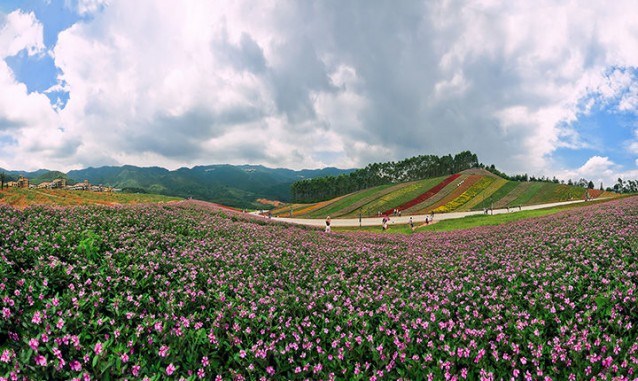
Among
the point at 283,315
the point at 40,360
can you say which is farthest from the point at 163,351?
the point at 283,315

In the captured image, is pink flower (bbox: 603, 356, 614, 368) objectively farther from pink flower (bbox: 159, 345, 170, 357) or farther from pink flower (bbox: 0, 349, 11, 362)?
pink flower (bbox: 0, 349, 11, 362)

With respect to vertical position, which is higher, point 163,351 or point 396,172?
point 396,172

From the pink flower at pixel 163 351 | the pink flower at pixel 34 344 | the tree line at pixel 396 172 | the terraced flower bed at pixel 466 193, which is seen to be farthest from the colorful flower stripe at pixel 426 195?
the pink flower at pixel 34 344

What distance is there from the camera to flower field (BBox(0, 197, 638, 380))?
4.98m

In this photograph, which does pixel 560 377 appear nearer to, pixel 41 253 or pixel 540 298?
pixel 540 298

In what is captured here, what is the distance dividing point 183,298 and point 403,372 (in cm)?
461

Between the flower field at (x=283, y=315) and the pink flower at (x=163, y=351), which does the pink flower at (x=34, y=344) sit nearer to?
the flower field at (x=283, y=315)

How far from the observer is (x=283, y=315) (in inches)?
255

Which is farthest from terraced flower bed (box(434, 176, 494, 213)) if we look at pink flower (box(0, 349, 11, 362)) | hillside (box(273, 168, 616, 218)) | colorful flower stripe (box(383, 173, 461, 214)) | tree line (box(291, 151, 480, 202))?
pink flower (box(0, 349, 11, 362))

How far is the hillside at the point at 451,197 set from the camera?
256ft

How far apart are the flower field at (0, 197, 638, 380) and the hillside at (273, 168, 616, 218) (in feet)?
218

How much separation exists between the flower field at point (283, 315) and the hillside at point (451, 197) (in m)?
66.4

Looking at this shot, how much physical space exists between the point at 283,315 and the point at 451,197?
279 feet

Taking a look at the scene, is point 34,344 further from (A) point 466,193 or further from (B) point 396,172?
(B) point 396,172
